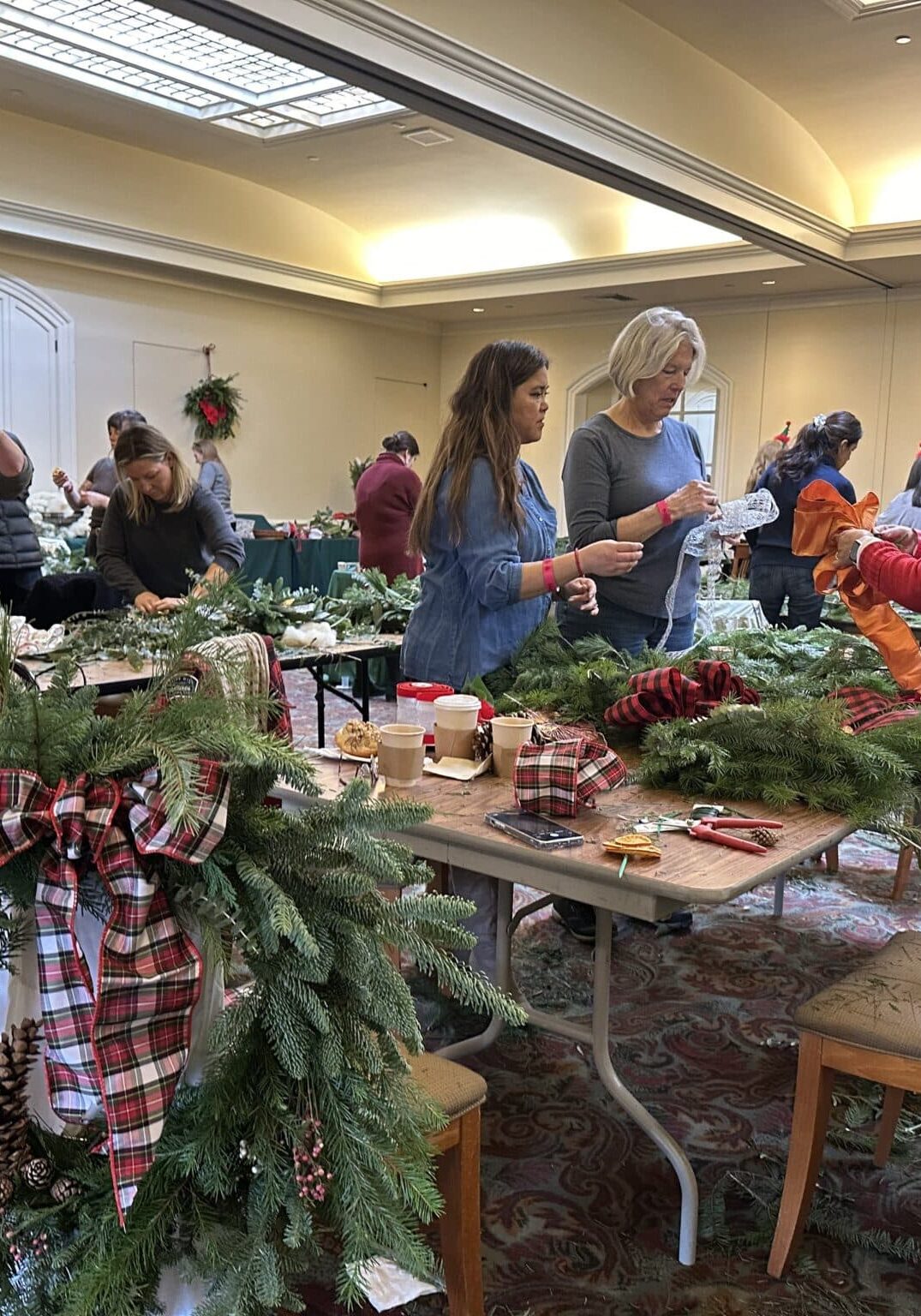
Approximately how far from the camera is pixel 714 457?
1135 cm

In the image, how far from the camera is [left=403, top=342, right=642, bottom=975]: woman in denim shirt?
93.0 inches

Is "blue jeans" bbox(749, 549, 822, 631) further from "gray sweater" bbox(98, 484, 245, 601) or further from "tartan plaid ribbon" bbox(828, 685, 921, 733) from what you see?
"tartan plaid ribbon" bbox(828, 685, 921, 733)

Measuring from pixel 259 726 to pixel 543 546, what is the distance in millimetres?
1388

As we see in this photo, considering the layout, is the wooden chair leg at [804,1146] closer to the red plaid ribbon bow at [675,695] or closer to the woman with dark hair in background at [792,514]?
the red plaid ribbon bow at [675,695]

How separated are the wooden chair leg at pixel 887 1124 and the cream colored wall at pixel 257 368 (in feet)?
28.1

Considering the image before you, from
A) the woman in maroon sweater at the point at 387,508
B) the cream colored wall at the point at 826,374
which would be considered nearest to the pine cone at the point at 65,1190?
the woman in maroon sweater at the point at 387,508

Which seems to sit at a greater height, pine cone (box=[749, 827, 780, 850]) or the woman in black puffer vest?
the woman in black puffer vest

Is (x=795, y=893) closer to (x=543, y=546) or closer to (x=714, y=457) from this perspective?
(x=543, y=546)

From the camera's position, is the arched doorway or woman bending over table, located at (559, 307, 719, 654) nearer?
woman bending over table, located at (559, 307, 719, 654)

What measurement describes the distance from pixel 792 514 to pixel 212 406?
6788 mm

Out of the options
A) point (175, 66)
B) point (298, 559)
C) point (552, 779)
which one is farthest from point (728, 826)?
point (175, 66)

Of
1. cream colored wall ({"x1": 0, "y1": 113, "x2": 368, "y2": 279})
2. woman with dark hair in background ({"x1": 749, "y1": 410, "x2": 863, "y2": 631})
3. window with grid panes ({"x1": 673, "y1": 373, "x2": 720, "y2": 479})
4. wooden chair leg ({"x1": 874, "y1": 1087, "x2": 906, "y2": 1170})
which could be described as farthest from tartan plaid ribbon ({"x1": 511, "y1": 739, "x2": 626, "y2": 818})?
window with grid panes ({"x1": 673, "y1": 373, "x2": 720, "y2": 479})

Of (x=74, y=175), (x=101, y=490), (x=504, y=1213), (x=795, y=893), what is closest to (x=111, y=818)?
(x=504, y=1213)

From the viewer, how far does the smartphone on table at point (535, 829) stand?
66.9 inches
